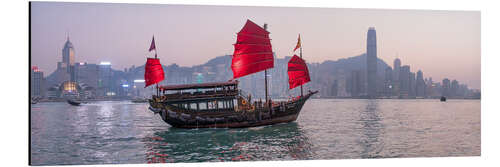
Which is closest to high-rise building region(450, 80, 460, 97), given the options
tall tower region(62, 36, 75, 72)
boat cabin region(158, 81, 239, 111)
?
boat cabin region(158, 81, 239, 111)

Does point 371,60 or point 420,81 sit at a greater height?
point 371,60

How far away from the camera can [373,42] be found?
11250 mm

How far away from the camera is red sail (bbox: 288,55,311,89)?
42.4ft

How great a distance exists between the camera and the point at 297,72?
46.6ft

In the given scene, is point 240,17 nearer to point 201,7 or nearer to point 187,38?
point 201,7

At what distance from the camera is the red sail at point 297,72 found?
12.9m

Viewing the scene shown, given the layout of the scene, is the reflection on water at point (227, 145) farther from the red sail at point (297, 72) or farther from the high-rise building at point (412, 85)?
the high-rise building at point (412, 85)

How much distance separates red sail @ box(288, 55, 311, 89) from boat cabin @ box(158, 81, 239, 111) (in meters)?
2.27

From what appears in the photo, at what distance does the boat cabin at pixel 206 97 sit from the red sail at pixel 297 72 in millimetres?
2270

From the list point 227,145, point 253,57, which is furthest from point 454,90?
point 227,145

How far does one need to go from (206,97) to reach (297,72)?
3.80 meters

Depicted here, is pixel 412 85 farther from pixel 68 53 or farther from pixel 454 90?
pixel 68 53
